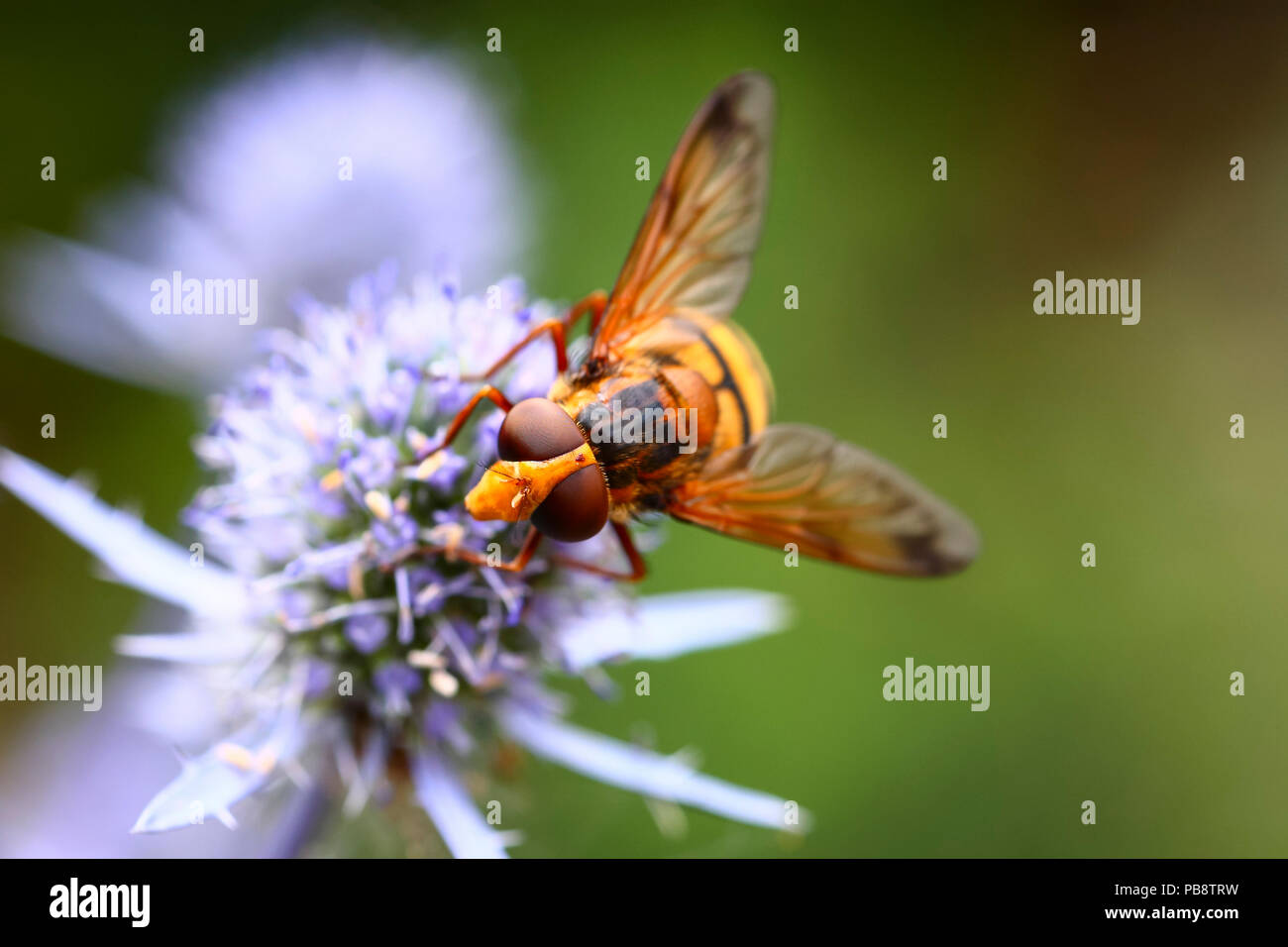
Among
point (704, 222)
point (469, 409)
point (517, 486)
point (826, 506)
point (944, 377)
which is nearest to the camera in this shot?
point (517, 486)

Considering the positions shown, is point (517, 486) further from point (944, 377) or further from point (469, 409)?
point (944, 377)

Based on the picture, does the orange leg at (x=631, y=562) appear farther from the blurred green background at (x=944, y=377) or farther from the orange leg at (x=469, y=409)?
the blurred green background at (x=944, y=377)

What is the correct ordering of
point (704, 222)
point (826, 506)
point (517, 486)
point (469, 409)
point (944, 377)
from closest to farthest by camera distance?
1. point (517, 486)
2. point (469, 409)
3. point (826, 506)
4. point (704, 222)
5. point (944, 377)

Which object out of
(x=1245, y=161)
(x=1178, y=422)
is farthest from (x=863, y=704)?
(x=1245, y=161)

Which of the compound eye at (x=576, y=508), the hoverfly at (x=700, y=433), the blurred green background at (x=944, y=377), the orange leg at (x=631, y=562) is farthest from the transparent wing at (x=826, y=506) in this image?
the blurred green background at (x=944, y=377)

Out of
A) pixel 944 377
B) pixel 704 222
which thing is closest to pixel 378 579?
pixel 704 222

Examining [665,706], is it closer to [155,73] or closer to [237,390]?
[237,390]
